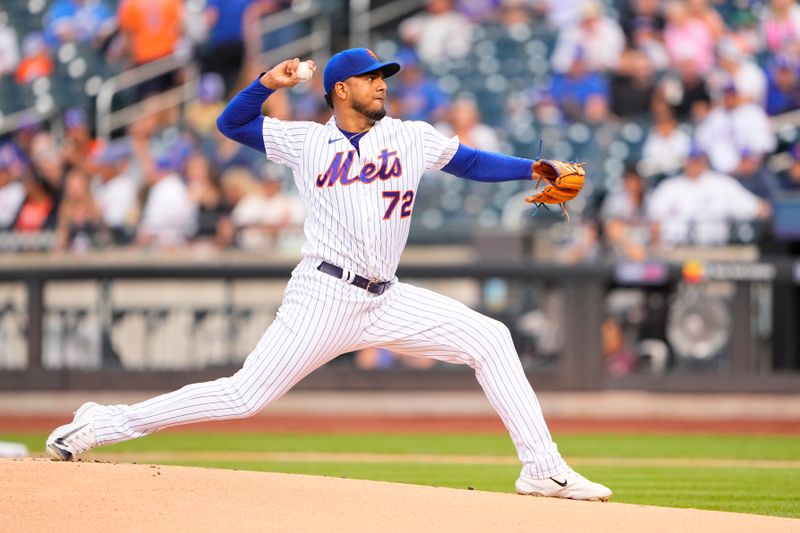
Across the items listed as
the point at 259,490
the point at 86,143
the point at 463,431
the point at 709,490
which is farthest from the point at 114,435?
the point at 86,143

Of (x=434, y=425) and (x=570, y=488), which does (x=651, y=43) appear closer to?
(x=434, y=425)

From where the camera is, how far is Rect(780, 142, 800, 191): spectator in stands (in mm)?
11966

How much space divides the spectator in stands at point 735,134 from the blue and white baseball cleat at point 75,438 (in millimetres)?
8028

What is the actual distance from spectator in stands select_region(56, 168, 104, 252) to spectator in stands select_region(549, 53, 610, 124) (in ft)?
15.2

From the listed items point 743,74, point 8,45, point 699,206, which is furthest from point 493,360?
point 8,45

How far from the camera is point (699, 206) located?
11.8 metres

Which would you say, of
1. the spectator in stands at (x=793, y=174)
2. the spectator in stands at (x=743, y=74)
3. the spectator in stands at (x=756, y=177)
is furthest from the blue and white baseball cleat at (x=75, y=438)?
the spectator in stands at (x=743, y=74)

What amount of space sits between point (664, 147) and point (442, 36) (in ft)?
11.2

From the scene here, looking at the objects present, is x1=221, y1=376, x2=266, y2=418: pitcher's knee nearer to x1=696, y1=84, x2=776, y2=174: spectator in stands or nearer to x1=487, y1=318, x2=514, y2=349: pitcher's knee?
x1=487, y1=318, x2=514, y2=349: pitcher's knee

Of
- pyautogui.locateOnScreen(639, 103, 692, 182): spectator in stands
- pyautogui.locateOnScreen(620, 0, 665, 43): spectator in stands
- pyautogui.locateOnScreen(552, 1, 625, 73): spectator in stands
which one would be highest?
pyautogui.locateOnScreen(620, 0, 665, 43): spectator in stands

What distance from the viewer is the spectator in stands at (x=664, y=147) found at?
41.5 ft

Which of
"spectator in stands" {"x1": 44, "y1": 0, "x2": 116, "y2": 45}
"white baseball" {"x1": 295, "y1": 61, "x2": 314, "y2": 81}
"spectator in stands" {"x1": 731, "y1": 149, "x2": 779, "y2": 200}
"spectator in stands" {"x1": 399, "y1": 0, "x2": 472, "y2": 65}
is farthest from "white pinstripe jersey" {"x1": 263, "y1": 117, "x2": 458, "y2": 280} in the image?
"spectator in stands" {"x1": 44, "y1": 0, "x2": 116, "y2": 45}

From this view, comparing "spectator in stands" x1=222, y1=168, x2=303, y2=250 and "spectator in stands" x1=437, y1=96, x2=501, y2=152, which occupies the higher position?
"spectator in stands" x1=437, y1=96, x2=501, y2=152

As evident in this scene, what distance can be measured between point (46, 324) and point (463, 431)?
13.3 ft
